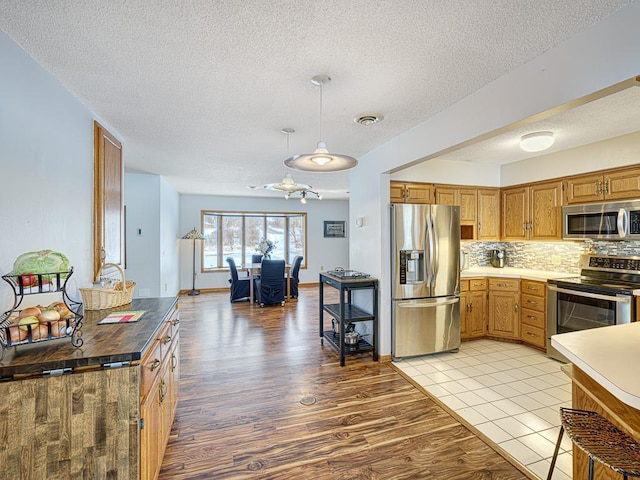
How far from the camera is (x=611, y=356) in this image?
4.35ft

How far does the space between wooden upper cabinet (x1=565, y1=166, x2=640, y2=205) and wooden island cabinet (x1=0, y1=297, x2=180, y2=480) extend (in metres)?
4.35

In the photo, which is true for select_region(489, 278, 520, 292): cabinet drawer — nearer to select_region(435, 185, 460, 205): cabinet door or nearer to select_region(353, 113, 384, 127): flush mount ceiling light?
select_region(435, 185, 460, 205): cabinet door

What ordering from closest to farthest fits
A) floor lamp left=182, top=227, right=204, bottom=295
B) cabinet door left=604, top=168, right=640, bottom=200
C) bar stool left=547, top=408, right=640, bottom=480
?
bar stool left=547, top=408, right=640, bottom=480 → cabinet door left=604, top=168, right=640, bottom=200 → floor lamp left=182, top=227, right=204, bottom=295

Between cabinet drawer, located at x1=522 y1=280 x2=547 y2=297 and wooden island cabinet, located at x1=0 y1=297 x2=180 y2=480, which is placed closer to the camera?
wooden island cabinet, located at x1=0 y1=297 x2=180 y2=480

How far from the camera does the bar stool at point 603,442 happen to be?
104 centimetres

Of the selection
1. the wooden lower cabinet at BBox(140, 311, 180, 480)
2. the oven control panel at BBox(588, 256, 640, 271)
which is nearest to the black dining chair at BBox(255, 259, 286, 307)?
the wooden lower cabinet at BBox(140, 311, 180, 480)

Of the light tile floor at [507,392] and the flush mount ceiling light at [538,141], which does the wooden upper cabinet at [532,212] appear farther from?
the light tile floor at [507,392]

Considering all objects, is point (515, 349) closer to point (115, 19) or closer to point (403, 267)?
point (403, 267)

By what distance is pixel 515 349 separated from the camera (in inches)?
150

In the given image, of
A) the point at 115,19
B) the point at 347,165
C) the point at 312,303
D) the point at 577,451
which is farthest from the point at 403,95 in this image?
the point at 312,303

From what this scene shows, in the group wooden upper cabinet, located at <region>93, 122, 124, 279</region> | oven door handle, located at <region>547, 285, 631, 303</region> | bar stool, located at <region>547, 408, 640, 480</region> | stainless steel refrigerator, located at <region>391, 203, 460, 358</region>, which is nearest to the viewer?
bar stool, located at <region>547, 408, 640, 480</region>

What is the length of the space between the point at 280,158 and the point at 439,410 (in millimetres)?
3291

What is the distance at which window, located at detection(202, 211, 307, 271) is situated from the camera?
7927mm

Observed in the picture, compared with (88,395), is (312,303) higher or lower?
lower
